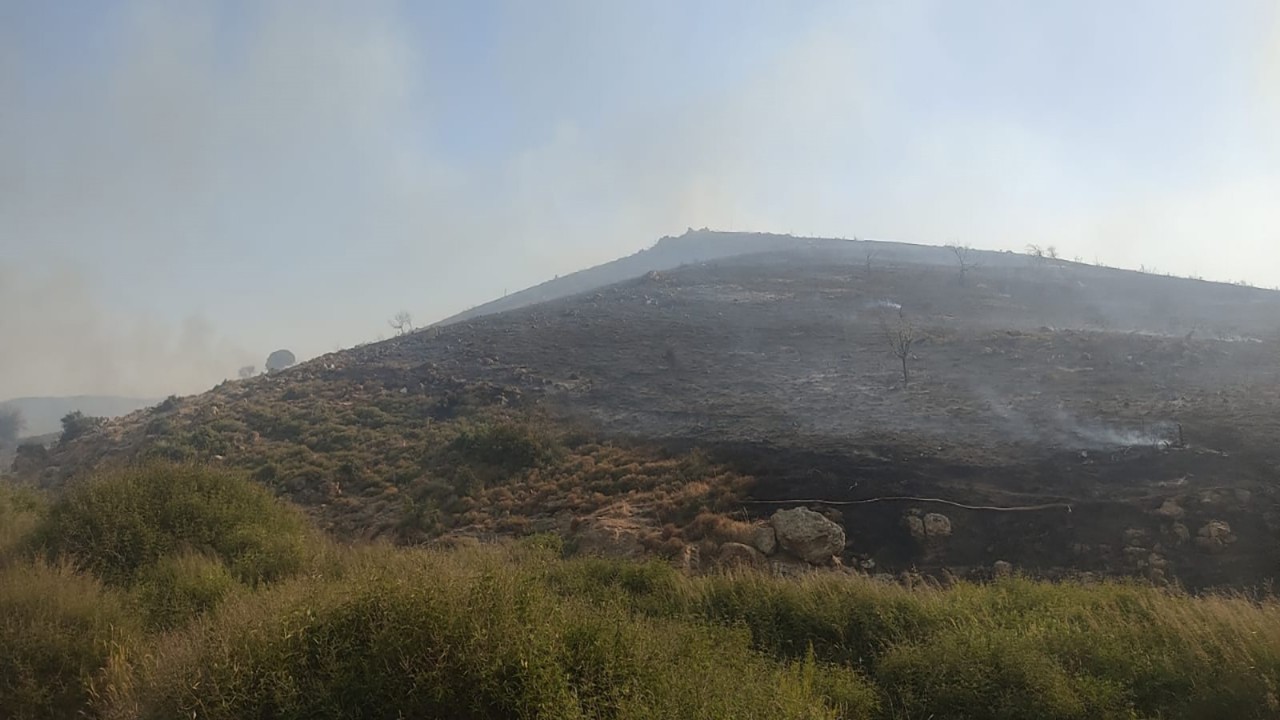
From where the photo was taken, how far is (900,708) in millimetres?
5766

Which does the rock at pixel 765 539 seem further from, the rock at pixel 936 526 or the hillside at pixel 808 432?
the rock at pixel 936 526

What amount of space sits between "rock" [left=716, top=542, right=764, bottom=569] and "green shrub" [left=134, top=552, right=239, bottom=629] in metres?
7.28

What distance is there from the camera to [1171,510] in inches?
457

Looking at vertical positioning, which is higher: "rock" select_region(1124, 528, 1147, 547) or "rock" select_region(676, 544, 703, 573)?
"rock" select_region(1124, 528, 1147, 547)

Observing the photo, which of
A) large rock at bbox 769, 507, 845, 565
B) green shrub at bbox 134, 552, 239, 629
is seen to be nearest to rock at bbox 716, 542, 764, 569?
large rock at bbox 769, 507, 845, 565

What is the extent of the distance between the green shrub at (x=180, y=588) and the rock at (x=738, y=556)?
23.9 ft

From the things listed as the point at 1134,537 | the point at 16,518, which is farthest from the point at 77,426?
the point at 1134,537

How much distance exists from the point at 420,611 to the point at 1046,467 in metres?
14.5

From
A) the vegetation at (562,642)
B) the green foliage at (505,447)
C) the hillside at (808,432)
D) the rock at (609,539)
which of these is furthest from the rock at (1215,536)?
the green foliage at (505,447)

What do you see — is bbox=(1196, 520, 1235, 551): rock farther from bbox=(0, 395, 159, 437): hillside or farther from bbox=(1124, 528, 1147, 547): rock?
bbox=(0, 395, 159, 437): hillside

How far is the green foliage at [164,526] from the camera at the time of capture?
886 centimetres

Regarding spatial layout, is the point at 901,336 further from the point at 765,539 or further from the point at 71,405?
the point at 71,405

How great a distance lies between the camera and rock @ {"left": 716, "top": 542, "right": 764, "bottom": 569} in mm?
11070

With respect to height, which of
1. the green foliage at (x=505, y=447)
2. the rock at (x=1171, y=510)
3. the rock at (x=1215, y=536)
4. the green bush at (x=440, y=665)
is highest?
the green bush at (x=440, y=665)
